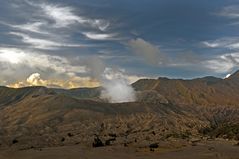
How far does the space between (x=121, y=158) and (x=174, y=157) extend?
4.33 meters

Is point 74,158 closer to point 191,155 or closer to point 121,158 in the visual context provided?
point 121,158

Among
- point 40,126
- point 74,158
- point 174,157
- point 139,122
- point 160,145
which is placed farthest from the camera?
point 139,122

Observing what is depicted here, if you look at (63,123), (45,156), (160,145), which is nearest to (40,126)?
(63,123)

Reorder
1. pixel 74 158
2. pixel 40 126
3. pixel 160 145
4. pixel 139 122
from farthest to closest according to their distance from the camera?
pixel 139 122 < pixel 40 126 < pixel 160 145 < pixel 74 158

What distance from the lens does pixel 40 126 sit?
176000 millimetres

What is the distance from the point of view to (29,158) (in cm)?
3198

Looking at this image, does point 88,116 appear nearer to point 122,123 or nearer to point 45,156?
point 122,123

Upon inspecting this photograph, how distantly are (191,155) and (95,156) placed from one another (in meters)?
8.00

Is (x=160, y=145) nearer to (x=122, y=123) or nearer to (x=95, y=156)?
(x=95, y=156)

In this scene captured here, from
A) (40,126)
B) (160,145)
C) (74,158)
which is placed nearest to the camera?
(74,158)

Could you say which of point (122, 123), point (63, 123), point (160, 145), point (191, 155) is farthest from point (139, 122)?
point (191, 155)

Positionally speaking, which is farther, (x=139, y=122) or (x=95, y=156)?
(x=139, y=122)

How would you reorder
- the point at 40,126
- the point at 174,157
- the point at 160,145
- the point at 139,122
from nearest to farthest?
the point at 174,157 < the point at 160,145 < the point at 40,126 < the point at 139,122

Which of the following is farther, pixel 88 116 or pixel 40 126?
pixel 88 116
